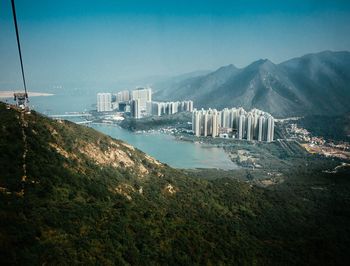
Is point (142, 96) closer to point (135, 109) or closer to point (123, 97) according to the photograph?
point (123, 97)

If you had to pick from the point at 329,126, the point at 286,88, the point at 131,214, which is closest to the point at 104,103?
the point at 329,126

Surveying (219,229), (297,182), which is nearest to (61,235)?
(219,229)

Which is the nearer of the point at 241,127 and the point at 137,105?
the point at 241,127

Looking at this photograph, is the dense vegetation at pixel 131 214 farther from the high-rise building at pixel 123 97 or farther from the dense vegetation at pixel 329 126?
the high-rise building at pixel 123 97

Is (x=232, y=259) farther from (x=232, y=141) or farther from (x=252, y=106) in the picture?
(x=252, y=106)

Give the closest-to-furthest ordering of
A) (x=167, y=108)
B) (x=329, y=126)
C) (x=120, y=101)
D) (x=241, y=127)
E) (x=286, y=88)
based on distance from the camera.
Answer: (x=241, y=127), (x=329, y=126), (x=167, y=108), (x=120, y=101), (x=286, y=88)

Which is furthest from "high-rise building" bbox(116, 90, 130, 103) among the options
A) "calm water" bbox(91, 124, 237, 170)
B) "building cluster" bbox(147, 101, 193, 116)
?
"calm water" bbox(91, 124, 237, 170)
